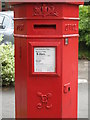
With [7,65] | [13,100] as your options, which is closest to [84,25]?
[7,65]

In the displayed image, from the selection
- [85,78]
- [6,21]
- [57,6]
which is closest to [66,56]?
[57,6]

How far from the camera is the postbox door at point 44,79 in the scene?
10.5 ft

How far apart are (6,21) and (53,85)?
25.0ft

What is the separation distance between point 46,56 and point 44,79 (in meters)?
0.27

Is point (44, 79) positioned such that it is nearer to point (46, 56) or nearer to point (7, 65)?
point (46, 56)

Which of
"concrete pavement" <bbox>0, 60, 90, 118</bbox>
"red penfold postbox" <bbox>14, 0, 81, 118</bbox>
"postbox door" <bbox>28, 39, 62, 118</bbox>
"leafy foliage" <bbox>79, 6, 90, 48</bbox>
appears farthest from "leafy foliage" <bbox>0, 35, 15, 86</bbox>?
"leafy foliage" <bbox>79, 6, 90, 48</bbox>

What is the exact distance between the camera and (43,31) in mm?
3215

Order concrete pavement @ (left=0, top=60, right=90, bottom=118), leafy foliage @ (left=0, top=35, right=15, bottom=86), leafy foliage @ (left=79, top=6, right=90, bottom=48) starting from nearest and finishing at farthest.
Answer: concrete pavement @ (left=0, top=60, right=90, bottom=118) → leafy foliage @ (left=0, top=35, right=15, bottom=86) → leafy foliage @ (left=79, top=6, right=90, bottom=48)

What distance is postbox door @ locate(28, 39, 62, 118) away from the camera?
10.5ft

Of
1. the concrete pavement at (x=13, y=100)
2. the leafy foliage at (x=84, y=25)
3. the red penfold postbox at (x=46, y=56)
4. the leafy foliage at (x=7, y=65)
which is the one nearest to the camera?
the red penfold postbox at (x=46, y=56)

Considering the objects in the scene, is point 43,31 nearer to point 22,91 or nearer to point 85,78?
point 22,91

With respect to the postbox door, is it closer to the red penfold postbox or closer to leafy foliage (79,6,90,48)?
the red penfold postbox

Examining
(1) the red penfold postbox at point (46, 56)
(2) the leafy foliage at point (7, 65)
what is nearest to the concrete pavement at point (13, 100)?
(2) the leafy foliage at point (7, 65)

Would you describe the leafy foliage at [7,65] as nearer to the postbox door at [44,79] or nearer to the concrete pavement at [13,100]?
the concrete pavement at [13,100]
